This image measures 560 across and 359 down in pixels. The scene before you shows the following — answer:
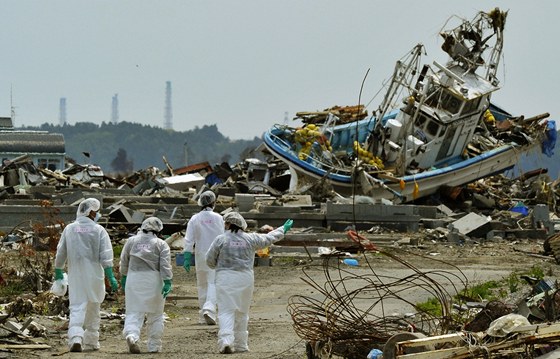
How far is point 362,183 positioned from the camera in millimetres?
35688

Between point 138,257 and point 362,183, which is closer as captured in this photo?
point 138,257

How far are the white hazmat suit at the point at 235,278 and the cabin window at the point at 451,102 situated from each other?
80.1 ft

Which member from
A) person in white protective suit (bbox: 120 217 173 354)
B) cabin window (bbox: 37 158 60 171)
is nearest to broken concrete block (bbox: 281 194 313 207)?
person in white protective suit (bbox: 120 217 173 354)

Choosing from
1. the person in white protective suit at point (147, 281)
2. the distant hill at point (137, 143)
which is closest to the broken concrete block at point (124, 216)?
the person in white protective suit at point (147, 281)

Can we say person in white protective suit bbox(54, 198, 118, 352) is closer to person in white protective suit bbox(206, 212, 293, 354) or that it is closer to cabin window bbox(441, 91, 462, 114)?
person in white protective suit bbox(206, 212, 293, 354)

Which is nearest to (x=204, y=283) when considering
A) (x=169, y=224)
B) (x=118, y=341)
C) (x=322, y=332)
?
(x=118, y=341)

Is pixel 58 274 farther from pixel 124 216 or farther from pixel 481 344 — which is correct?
pixel 124 216

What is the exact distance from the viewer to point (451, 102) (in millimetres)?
38469

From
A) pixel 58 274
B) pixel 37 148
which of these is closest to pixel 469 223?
pixel 58 274

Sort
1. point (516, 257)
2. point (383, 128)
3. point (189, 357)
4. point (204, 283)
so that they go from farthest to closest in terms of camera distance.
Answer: point (383, 128) < point (516, 257) < point (204, 283) < point (189, 357)

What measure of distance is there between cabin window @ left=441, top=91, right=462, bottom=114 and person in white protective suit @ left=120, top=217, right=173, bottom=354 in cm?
2461

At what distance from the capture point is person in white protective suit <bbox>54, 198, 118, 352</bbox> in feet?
47.2

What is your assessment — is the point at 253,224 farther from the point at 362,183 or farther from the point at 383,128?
the point at 383,128

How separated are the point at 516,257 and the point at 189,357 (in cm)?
1327
